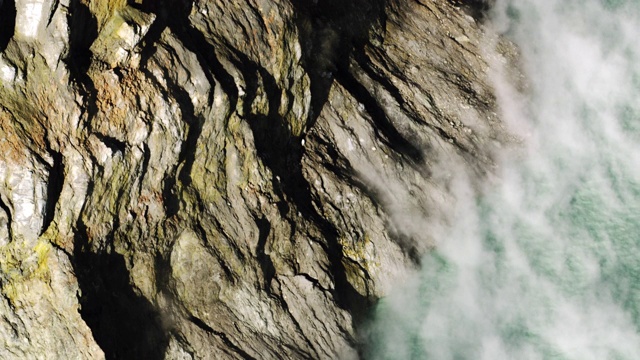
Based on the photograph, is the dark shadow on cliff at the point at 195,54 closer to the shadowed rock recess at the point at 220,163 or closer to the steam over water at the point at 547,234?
the shadowed rock recess at the point at 220,163

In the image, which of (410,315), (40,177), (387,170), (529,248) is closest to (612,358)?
(529,248)

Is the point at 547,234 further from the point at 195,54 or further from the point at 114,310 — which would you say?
the point at 114,310

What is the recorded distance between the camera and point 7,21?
13273 millimetres

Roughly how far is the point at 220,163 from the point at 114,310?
3.84 m

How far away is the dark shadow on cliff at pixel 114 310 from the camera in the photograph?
46.4 ft

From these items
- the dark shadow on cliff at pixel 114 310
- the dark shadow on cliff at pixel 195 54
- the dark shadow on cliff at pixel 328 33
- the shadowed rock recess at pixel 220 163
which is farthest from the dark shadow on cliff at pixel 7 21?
the dark shadow on cliff at pixel 328 33

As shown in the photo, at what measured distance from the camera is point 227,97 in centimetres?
1606

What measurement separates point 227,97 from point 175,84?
1220 mm

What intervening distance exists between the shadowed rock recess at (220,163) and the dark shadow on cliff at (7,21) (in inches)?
1.7

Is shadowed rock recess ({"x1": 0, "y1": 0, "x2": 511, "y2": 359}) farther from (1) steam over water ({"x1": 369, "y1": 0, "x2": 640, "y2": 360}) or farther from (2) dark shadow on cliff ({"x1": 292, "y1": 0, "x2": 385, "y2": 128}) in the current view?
(1) steam over water ({"x1": 369, "y1": 0, "x2": 640, "y2": 360})

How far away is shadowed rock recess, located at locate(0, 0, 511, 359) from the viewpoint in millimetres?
13789

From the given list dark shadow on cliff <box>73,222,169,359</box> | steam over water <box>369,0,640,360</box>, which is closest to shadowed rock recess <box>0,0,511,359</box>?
dark shadow on cliff <box>73,222,169,359</box>

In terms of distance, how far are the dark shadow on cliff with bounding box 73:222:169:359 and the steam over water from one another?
5.65 m

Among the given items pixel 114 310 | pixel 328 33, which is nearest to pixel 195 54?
pixel 114 310
